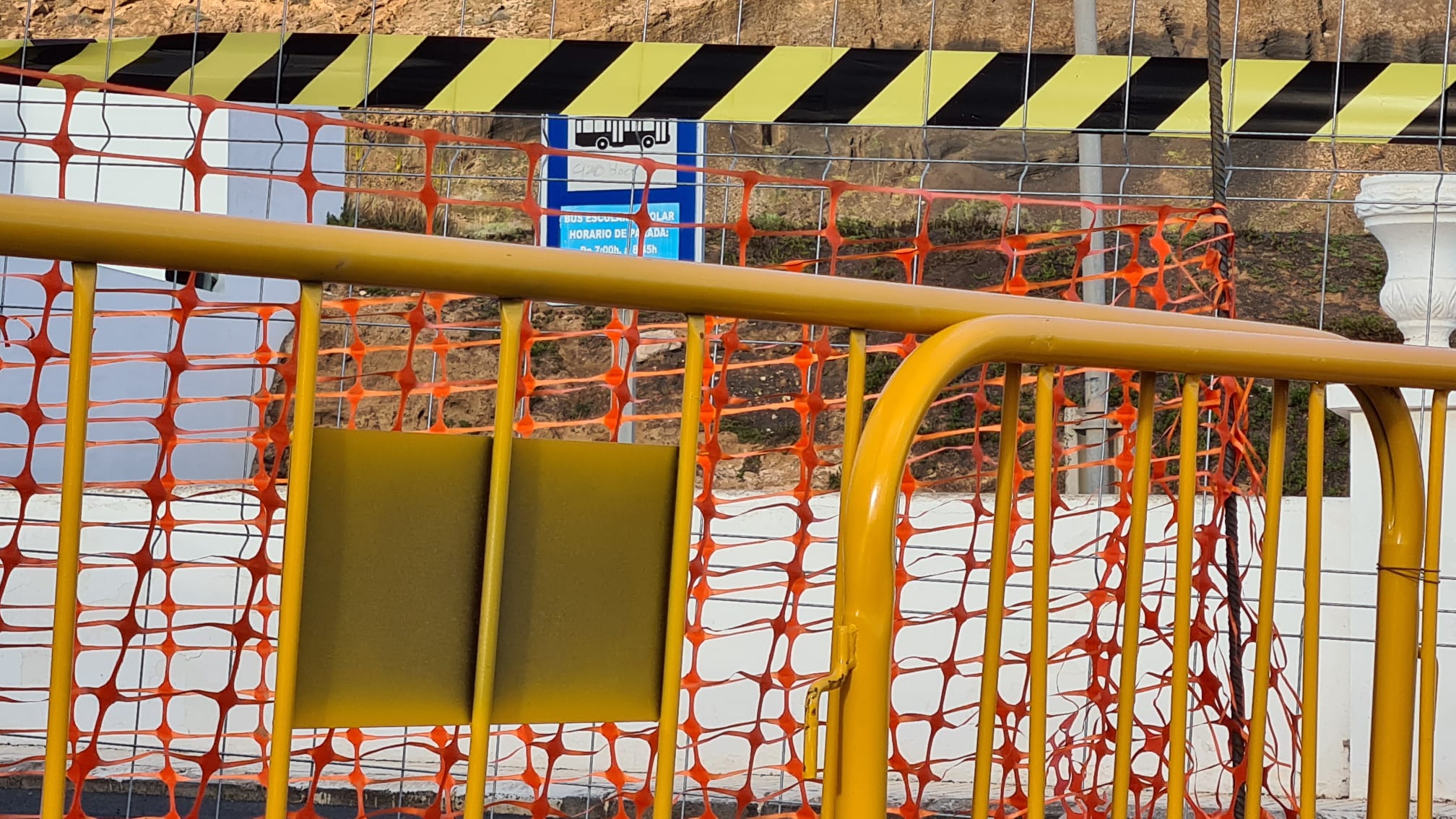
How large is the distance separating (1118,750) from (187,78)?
182 inches

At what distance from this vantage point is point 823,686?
1.50 m

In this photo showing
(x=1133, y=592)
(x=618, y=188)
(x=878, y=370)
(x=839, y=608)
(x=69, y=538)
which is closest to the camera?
(x=69, y=538)

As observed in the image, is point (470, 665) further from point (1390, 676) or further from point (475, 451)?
point (1390, 676)

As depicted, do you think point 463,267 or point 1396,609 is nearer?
point 463,267

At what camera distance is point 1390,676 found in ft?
6.46

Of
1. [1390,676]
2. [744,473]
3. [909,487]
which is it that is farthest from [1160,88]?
[744,473]

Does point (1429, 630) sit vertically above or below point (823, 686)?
above

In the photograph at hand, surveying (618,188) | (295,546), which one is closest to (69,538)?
(295,546)

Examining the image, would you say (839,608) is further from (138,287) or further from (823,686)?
(138,287)

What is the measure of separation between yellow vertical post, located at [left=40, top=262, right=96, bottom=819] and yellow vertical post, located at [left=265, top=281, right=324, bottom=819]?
208 mm

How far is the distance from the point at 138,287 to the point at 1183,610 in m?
5.92

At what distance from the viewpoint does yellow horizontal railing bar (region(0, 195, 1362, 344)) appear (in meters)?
1.41

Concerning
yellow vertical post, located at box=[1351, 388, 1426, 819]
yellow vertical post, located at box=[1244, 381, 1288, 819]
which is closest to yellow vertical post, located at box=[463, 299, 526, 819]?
yellow vertical post, located at box=[1244, 381, 1288, 819]

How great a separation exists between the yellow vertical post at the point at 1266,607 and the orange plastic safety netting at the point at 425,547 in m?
0.79
